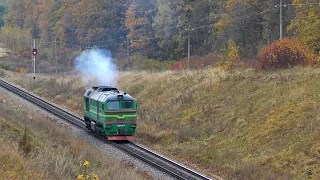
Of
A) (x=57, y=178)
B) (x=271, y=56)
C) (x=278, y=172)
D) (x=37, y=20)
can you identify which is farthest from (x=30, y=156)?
(x=37, y=20)

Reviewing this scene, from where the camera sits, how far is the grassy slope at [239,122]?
58.0 ft

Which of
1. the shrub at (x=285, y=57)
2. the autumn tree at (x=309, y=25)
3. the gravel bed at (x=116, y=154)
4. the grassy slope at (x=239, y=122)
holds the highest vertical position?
the autumn tree at (x=309, y=25)

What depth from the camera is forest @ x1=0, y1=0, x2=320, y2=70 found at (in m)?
43.2

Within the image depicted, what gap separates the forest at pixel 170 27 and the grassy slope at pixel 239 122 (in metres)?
7.00

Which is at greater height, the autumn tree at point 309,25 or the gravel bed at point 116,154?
the autumn tree at point 309,25

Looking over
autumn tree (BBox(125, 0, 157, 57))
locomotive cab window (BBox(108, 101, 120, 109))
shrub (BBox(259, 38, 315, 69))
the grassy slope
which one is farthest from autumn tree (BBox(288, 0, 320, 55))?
autumn tree (BBox(125, 0, 157, 57))

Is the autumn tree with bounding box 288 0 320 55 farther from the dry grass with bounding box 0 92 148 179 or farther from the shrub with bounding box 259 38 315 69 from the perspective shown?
the dry grass with bounding box 0 92 148 179

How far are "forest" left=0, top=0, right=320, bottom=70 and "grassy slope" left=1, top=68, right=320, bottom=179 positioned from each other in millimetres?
7001

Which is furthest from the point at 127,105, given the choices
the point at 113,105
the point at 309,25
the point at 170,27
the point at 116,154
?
the point at 170,27

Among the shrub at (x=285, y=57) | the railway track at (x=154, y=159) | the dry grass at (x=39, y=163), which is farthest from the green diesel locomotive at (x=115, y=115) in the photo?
the shrub at (x=285, y=57)

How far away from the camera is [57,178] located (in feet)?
35.1

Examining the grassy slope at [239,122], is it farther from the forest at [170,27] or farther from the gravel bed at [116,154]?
the forest at [170,27]

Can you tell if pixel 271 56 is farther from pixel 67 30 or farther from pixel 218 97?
pixel 67 30

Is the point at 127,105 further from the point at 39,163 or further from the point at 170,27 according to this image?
the point at 170,27
